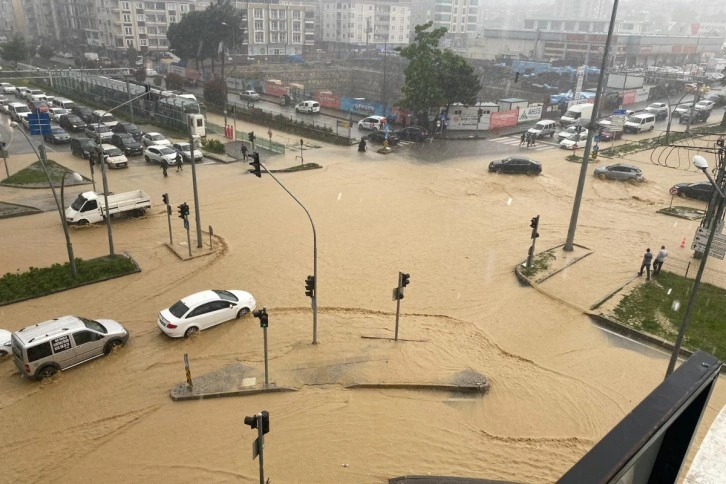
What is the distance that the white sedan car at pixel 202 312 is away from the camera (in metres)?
15.1

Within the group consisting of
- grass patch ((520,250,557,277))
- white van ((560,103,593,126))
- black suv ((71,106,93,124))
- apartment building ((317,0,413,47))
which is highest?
apartment building ((317,0,413,47))

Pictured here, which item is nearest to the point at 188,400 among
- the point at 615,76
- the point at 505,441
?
the point at 505,441

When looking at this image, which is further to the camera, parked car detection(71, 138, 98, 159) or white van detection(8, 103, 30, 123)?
white van detection(8, 103, 30, 123)

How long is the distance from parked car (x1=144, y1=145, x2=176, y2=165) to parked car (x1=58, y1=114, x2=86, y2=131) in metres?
11.3

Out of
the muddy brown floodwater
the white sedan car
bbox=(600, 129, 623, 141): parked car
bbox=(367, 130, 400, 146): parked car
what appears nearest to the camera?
the muddy brown floodwater

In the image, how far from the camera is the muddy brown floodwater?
438 inches

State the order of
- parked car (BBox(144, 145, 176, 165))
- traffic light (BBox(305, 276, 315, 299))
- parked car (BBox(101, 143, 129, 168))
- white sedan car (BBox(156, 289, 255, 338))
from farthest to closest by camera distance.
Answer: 1. parked car (BBox(144, 145, 176, 165))
2. parked car (BBox(101, 143, 129, 168))
3. white sedan car (BBox(156, 289, 255, 338))
4. traffic light (BBox(305, 276, 315, 299))

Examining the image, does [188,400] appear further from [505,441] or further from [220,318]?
[505,441]

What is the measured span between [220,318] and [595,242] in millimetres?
16299

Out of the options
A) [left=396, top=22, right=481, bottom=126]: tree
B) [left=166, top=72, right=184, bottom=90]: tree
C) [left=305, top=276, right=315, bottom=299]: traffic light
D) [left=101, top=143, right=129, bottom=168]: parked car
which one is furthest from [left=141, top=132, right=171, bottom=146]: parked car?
[left=166, top=72, right=184, bottom=90]: tree

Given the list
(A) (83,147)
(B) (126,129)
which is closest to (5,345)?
(A) (83,147)

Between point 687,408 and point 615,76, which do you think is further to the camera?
point 615,76

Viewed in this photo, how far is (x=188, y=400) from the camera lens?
12.6m

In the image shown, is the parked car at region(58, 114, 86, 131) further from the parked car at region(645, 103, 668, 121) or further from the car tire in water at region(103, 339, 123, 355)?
the parked car at region(645, 103, 668, 121)
